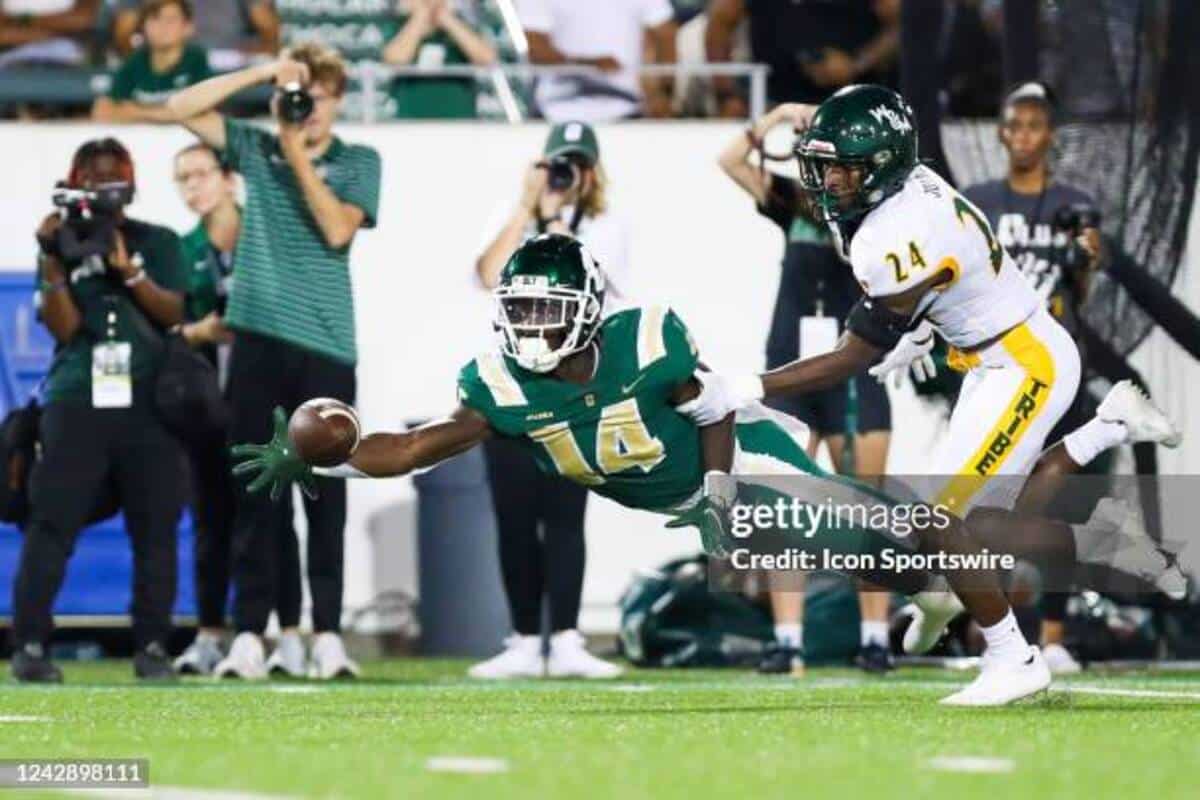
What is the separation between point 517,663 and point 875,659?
1280 millimetres

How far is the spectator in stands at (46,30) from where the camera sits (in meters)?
12.7

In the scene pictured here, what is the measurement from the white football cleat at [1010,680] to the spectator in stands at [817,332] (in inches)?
88.6

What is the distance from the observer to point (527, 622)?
383 inches

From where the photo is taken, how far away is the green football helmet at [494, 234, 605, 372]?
7.45m

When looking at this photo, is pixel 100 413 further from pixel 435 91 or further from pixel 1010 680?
pixel 1010 680

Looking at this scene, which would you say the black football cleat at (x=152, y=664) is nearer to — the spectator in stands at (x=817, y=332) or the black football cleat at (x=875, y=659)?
the spectator in stands at (x=817, y=332)

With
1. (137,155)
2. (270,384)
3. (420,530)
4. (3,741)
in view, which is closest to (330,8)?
(137,155)

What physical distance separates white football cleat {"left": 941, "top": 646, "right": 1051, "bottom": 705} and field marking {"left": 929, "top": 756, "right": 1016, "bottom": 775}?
1546mm

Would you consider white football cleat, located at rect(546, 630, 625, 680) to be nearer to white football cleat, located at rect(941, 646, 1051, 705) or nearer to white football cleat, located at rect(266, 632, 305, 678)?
white football cleat, located at rect(266, 632, 305, 678)

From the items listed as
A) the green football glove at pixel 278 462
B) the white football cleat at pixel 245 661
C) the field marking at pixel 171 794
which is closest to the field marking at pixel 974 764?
the field marking at pixel 171 794

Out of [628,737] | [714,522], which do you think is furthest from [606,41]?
[628,737]

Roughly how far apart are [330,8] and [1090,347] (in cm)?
430

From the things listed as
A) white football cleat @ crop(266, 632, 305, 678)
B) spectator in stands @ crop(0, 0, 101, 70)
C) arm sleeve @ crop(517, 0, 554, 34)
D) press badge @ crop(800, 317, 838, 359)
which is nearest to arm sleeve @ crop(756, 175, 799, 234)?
press badge @ crop(800, 317, 838, 359)

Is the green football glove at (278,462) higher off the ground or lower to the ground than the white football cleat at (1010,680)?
higher
